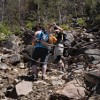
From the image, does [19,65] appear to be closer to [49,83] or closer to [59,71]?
[59,71]

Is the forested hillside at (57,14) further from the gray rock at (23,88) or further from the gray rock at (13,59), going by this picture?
the gray rock at (23,88)

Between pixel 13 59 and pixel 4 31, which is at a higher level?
Answer: pixel 4 31

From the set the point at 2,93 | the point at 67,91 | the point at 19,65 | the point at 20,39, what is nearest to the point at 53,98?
the point at 67,91

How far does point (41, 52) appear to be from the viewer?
7.75 m

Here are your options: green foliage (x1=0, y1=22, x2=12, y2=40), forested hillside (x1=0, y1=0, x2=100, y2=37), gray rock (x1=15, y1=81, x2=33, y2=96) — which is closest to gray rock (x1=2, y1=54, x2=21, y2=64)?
forested hillside (x1=0, y1=0, x2=100, y2=37)

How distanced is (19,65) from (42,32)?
3.11 metres

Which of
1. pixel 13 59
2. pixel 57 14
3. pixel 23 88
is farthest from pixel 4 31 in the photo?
pixel 57 14

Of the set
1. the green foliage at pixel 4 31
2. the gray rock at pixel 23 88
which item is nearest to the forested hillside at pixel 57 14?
the green foliage at pixel 4 31

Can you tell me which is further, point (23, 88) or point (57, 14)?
point (23, 88)

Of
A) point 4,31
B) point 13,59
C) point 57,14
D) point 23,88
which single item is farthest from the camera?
point 4,31

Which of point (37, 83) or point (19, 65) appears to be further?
point (19, 65)

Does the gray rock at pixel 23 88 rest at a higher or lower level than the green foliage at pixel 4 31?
lower

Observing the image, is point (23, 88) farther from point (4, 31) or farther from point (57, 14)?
point (4, 31)

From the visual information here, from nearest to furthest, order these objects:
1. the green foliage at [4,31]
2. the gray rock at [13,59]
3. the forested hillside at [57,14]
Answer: the forested hillside at [57,14] < the gray rock at [13,59] < the green foliage at [4,31]
